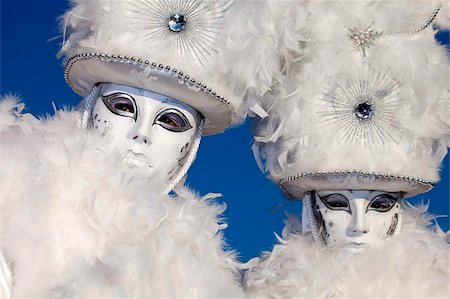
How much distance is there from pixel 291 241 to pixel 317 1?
119cm

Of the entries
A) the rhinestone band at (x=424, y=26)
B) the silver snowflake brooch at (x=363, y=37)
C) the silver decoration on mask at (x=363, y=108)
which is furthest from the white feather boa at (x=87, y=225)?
the rhinestone band at (x=424, y=26)

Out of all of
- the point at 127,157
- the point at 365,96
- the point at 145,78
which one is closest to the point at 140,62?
the point at 145,78

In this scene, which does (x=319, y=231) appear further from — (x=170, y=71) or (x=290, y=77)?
(x=170, y=71)

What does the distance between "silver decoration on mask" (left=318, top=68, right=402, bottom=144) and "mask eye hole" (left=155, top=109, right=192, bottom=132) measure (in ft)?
2.32

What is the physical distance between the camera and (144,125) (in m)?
2.66

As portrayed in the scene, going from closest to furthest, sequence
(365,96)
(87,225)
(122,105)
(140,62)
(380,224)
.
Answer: (87,225) → (140,62) → (122,105) → (365,96) → (380,224)

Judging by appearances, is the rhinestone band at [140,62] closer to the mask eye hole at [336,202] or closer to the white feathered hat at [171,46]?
the white feathered hat at [171,46]

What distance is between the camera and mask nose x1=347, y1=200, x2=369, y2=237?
3.12 metres

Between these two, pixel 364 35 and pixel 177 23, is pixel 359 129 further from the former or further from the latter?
pixel 177 23

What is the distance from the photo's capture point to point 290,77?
314cm

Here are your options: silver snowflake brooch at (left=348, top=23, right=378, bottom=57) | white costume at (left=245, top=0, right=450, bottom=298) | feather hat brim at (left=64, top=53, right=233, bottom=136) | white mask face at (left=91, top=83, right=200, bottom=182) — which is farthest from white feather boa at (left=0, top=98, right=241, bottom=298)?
silver snowflake brooch at (left=348, top=23, right=378, bottom=57)

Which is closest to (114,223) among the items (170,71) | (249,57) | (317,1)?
(170,71)

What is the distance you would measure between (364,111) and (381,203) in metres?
0.48

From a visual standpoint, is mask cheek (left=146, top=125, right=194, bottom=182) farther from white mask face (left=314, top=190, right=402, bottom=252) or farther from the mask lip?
white mask face (left=314, top=190, right=402, bottom=252)
